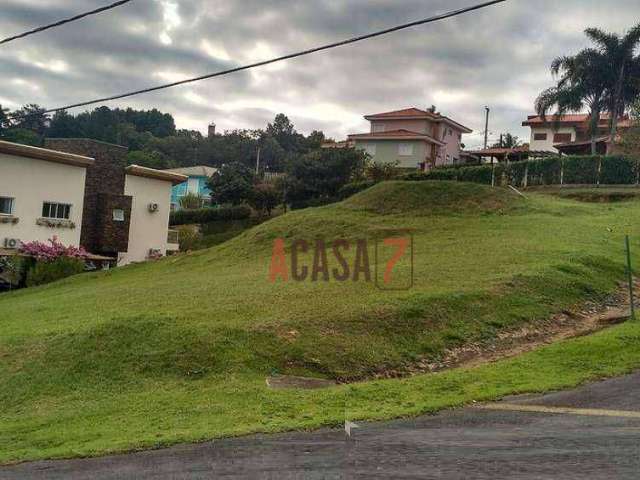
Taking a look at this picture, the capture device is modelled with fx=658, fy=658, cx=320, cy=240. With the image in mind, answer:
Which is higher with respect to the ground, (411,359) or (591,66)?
(591,66)

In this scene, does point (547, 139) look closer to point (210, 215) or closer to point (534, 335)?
point (210, 215)

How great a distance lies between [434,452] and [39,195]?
32.7 metres

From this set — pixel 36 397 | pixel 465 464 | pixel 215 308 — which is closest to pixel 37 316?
pixel 215 308

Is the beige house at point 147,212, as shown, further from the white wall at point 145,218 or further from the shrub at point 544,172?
the shrub at point 544,172

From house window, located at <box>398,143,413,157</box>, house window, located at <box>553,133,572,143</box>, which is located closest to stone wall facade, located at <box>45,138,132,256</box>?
house window, located at <box>398,143,413,157</box>

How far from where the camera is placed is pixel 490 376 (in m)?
8.94

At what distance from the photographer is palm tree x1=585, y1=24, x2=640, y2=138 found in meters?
43.3

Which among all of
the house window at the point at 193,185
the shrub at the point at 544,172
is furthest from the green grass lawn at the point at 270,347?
the house window at the point at 193,185

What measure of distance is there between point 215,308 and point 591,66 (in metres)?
39.5

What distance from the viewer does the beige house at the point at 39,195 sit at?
32594 millimetres

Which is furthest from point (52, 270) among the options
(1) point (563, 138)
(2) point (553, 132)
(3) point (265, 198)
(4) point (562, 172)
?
(1) point (563, 138)

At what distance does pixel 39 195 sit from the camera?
3431cm

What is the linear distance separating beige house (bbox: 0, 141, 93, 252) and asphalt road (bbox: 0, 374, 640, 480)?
95.5 feet

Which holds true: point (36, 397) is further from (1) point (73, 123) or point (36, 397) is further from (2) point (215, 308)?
(1) point (73, 123)
